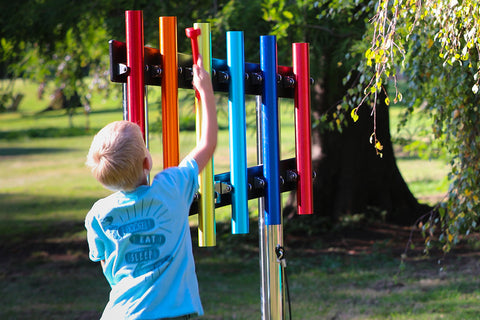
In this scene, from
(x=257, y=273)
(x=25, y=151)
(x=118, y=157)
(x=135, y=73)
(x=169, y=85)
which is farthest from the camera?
(x=25, y=151)

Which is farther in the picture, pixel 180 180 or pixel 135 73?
pixel 135 73

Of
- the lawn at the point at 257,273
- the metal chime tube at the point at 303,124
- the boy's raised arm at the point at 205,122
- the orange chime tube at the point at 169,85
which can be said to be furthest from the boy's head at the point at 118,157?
the lawn at the point at 257,273

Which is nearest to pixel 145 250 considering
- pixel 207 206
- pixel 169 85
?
pixel 207 206

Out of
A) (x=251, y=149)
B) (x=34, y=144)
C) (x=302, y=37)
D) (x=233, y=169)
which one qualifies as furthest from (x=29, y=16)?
(x=34, y=144)

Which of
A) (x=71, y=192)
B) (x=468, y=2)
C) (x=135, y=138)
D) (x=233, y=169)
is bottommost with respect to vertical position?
(x=71, y=192)

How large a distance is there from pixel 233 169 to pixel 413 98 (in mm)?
1544

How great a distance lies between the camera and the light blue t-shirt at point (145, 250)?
202cm

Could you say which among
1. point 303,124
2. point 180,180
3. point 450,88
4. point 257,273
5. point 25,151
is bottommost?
point 257,273

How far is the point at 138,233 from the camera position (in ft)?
6.61

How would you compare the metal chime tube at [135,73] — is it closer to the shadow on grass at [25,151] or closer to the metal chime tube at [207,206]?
the metal chime tube at [207,206]

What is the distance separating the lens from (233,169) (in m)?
2.82

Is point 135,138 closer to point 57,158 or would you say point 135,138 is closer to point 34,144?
point 57,158

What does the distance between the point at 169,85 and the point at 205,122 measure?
32cm

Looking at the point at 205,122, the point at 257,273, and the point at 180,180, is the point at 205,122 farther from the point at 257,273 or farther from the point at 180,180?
the point at 257,273
